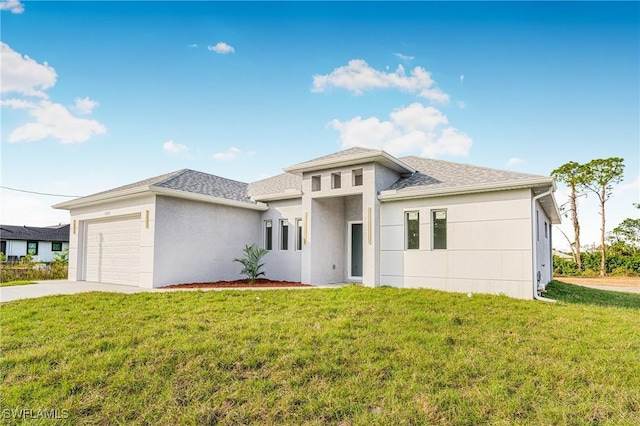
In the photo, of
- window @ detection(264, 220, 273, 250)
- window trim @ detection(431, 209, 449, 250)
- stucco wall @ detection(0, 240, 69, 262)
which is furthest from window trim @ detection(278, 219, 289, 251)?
stucco wall @ detection(0, 240, 69, 262)

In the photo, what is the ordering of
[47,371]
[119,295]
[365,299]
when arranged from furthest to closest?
[119,295] < [365,299] < [47,371]

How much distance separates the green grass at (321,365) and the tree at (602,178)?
21.7 meters

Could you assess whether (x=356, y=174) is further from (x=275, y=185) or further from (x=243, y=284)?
(x=243, y=284)

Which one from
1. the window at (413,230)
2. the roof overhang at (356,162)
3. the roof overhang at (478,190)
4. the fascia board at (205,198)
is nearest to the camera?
the roof overhang at (478,190)

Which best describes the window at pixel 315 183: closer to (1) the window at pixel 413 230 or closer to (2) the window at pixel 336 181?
A: (2) the window at pixel 336 181

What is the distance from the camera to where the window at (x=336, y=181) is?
489 inches

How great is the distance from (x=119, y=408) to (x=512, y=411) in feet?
13.6

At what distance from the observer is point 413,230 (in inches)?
442

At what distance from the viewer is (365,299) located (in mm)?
8547

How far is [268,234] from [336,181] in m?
3.78

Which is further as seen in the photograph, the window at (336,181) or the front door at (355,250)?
the front door at (355,250)

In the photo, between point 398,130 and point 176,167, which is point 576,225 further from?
Result: point 176,167

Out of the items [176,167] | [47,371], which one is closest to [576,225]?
[176,167]

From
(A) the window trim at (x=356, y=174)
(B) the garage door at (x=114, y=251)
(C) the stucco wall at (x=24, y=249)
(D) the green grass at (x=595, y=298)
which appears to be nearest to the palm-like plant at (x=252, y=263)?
(B) the garage door at (x=114, y=251)
